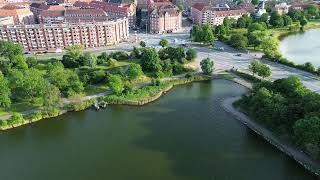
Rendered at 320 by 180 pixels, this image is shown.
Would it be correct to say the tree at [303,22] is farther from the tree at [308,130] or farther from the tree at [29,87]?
the tree at [29,87]

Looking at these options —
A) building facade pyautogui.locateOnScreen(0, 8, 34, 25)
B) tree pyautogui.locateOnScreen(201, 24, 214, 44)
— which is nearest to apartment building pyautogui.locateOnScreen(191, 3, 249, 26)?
tree pyautogui.locateOnScreen(201, 24, 214, 44)

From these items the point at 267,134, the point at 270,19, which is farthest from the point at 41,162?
the point at 270,19

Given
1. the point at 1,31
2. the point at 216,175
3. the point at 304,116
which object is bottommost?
the point at 216,175

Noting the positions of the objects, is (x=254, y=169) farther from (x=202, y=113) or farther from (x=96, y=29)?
(x=96, y=29)

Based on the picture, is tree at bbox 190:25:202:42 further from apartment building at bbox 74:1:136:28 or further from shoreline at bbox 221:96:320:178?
shoreline at bbox 221:96:320:178

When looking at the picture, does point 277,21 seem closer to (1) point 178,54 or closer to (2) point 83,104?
(1) point 178,54

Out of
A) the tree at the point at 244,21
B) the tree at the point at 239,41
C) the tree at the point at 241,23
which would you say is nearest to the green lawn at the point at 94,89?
the tree at the point at 239,41
